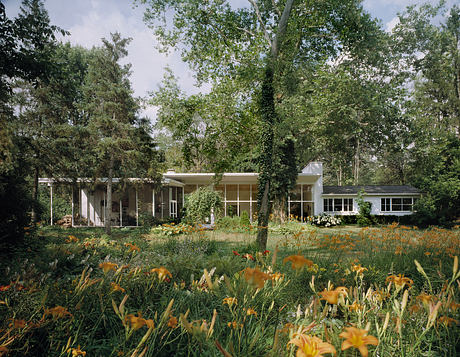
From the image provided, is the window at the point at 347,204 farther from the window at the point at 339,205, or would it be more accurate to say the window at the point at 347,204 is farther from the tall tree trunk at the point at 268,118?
the tall tree trunk at the point at 268,118

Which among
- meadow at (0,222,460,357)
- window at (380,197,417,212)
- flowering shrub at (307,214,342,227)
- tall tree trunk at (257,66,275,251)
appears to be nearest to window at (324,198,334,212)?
flowering shrub at (307,214,342,227)

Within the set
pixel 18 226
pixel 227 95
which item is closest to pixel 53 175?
pixel 18 226

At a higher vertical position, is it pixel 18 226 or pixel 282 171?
pixel 282 171

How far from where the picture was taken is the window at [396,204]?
21145mm

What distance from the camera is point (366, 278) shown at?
405 cm

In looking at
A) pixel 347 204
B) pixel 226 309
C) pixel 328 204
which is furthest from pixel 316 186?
pixel 226 309

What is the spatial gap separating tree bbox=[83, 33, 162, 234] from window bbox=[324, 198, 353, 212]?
15000 mm

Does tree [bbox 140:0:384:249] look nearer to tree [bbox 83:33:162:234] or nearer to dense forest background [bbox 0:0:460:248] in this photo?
dense forest background [bbox 0:0:460:248]

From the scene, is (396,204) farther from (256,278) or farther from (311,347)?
(311,347)

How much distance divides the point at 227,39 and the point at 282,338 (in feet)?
45.1

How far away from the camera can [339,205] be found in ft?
71.7

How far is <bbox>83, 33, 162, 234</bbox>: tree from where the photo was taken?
546 inches

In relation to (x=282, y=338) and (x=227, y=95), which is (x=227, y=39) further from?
(x=282, y=338)

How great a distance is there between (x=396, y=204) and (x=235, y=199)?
44.6 feet
